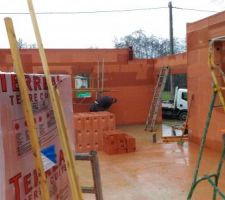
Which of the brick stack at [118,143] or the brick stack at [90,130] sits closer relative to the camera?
the brick stack at [118,143]

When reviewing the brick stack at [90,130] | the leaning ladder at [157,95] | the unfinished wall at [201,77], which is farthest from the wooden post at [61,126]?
the leaning ladder at [157,95]

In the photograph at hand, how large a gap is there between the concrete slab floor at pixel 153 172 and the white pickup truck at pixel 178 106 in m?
7.84

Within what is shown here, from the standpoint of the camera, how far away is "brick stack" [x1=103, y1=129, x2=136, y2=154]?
9430mm

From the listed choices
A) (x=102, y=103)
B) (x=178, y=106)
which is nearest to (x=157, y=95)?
(x=102, y=103)

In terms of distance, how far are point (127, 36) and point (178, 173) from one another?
1069 inches

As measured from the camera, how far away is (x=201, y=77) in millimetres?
9750

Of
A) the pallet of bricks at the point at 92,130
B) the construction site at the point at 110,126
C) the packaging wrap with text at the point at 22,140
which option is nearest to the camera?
the packaging wrap with text at the point at 22,140

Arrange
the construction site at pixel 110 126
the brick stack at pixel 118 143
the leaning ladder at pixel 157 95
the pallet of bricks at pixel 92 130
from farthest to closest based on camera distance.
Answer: the leaning ladder at pixel 157 95 → the pallet of bricks at pixel 92 130 → the brick stack at pixel 118 143 → the construction site at pixel 110 126

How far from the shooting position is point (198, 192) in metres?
5.82

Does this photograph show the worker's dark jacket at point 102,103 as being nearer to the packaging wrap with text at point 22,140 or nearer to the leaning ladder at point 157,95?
the leaning ladder at point 157,95

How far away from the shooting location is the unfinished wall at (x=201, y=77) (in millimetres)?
8820

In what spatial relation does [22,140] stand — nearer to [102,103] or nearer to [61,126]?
[61,126]

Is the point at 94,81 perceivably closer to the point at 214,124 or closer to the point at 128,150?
the point at 128,150

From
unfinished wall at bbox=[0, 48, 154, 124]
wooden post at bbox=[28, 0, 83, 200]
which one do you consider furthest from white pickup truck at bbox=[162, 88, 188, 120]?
wooden post at bbox=[28, 0, 83, 200]
